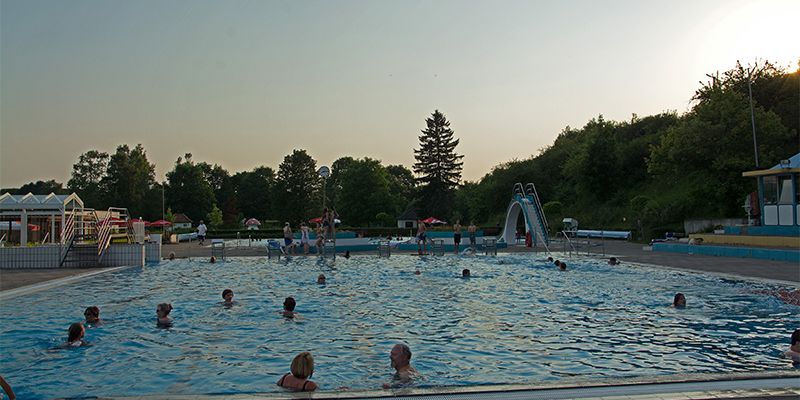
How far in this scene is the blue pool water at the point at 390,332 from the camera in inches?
270

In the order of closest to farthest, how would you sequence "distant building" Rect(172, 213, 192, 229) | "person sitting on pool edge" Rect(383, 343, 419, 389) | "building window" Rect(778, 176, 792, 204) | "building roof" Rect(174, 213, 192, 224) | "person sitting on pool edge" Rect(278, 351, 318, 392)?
"person sitting on pool edge" Rect(278, 351, 318, 392), "person sitting on pool edge" Rect(383, 343, 419, 389), "building window" Rect(778, 176, 792, 204), "building roof" Rect(174, 213, 192, 224), "distant building" Rect(172, 213, 192, 229)

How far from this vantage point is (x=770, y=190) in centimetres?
2312

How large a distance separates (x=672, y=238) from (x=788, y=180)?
7.36 m

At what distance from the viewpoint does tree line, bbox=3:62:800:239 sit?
31.2 m

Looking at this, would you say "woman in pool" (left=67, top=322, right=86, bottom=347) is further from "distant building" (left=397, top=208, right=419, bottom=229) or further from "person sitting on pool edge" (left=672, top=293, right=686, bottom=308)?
"distant building" (left=397, top=208, right=419, bottom=229)

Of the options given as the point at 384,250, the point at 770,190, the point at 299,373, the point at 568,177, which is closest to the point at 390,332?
the point at 299,373

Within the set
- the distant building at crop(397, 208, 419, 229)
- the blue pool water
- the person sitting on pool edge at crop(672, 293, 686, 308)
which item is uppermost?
the distant building at crop(397, 208, 419, 229)

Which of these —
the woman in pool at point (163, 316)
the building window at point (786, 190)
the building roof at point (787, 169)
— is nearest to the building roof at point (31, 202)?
the woman in pool at point (163, 316)

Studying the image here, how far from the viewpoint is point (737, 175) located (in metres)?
30.7

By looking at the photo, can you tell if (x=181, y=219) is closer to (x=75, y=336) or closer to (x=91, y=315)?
(x=91, y=315)

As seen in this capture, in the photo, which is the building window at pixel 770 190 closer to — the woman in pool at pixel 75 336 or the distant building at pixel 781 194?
the distant building at pixel 781 194

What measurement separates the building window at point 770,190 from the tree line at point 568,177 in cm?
678

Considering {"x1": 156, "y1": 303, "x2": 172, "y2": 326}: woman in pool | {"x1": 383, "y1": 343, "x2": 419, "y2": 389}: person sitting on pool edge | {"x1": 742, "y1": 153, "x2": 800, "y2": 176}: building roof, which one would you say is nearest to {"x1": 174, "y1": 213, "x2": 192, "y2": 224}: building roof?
{"x1": 742, "y1": 153, "x2": 800, "y2": 176}: building roof

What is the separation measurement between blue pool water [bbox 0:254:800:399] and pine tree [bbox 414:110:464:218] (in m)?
47.6
